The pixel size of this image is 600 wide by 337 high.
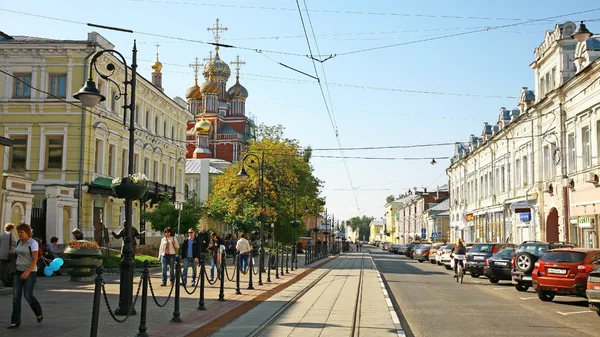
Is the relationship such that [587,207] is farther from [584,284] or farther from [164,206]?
[164,206]

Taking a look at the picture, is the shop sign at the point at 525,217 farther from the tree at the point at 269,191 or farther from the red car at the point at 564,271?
the red car at the point at 564,271

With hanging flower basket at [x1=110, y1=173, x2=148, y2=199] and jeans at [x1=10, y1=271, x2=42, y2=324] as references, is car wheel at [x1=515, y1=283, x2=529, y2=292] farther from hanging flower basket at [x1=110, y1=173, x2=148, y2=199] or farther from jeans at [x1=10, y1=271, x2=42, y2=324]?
jeans at [x1=10, y1=271, x2=42, y2=324]

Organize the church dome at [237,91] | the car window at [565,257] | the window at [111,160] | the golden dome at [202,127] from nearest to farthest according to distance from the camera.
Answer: the car window at [565,257] < the window at [111,160] < the golden dome at [202,127] < the church dome at [237,91]

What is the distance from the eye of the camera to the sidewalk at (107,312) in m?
10.7

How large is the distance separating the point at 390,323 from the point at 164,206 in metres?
30.9

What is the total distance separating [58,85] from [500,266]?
25.2 m

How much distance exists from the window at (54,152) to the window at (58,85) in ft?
7.72

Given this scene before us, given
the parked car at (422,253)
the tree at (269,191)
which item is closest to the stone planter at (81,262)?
the tree at (269,191)

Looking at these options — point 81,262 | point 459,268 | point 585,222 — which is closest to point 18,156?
point 81,262

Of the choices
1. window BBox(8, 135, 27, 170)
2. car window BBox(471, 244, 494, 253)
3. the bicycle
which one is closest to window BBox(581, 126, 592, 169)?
car window BBox(471, 244, 494, 253)

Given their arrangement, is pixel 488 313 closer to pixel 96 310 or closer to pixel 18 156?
pixel 96 310

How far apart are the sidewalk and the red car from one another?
7.35 m

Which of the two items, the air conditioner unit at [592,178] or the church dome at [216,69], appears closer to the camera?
the air conditioner unit at [592,178]

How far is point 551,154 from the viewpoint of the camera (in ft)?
118
